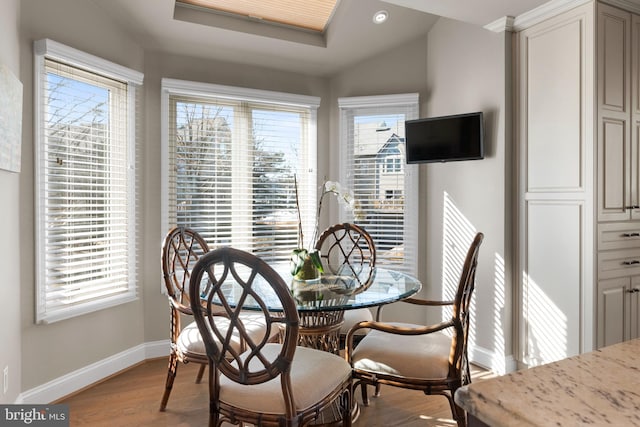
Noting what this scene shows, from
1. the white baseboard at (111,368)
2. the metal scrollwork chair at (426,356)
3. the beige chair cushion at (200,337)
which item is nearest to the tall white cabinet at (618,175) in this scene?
the white baseboard at (111,368)

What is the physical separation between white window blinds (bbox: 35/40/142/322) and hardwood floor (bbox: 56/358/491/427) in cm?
58

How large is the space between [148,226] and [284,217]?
1238 mm

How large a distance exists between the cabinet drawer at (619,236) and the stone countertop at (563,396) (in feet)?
7.24

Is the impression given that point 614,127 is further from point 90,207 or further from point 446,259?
point 90,207

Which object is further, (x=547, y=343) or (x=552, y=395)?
(x=547, y=343)

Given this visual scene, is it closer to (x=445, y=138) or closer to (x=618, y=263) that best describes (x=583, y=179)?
(x=618, y=263)

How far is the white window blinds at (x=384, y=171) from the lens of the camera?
154 inches

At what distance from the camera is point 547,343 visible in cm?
286

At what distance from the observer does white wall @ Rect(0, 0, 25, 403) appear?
2.22 meters

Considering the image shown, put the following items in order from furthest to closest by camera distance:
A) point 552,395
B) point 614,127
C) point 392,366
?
point 614,127
point 392,366
point 552,395

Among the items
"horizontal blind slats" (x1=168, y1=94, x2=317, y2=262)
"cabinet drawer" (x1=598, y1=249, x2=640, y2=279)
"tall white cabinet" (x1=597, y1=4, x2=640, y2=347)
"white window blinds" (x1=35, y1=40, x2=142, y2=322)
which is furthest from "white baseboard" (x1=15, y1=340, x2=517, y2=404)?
"horizontal blind slats" (x1=168, y1=94, x2=317, y2=262)

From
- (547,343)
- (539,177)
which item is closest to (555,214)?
(539,177)

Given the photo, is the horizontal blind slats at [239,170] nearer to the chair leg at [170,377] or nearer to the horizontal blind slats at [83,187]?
the horizontal blind slats at [83,187]

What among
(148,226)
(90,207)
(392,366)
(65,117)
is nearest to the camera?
(392,366)
